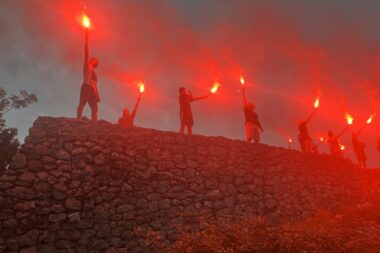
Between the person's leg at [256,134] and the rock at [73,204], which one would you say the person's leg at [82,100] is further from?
the person's leg at [256,134]

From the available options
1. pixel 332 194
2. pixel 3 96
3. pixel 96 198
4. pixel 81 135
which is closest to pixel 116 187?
pixel 96 198

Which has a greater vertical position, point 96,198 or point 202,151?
point 202,151

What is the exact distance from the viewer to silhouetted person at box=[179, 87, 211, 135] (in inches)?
412

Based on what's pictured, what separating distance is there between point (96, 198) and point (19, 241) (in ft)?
5.73

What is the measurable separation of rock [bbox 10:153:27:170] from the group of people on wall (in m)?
2.09

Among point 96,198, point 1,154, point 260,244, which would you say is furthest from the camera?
point 1,154

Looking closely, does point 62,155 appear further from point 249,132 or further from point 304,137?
point 304,137

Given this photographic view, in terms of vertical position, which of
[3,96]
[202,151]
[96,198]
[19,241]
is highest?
[3,96]

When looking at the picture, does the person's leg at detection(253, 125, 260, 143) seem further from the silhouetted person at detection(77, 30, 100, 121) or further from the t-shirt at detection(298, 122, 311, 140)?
the silhouetted person at detection(77, 30, 100, 121)

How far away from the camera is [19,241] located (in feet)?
20.6

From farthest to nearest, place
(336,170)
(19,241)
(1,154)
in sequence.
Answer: (1,154) → (336,170) → (19,241)

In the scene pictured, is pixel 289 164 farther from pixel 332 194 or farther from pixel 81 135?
pixel 81 135

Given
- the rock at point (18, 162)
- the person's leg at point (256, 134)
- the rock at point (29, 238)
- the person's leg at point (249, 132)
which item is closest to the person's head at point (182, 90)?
the person's leg at point (249, 132)

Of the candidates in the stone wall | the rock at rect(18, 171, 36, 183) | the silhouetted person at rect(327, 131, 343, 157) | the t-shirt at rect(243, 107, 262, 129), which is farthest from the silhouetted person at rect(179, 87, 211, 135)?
the silhouetted person at rect(327, 131, 343, 157)
